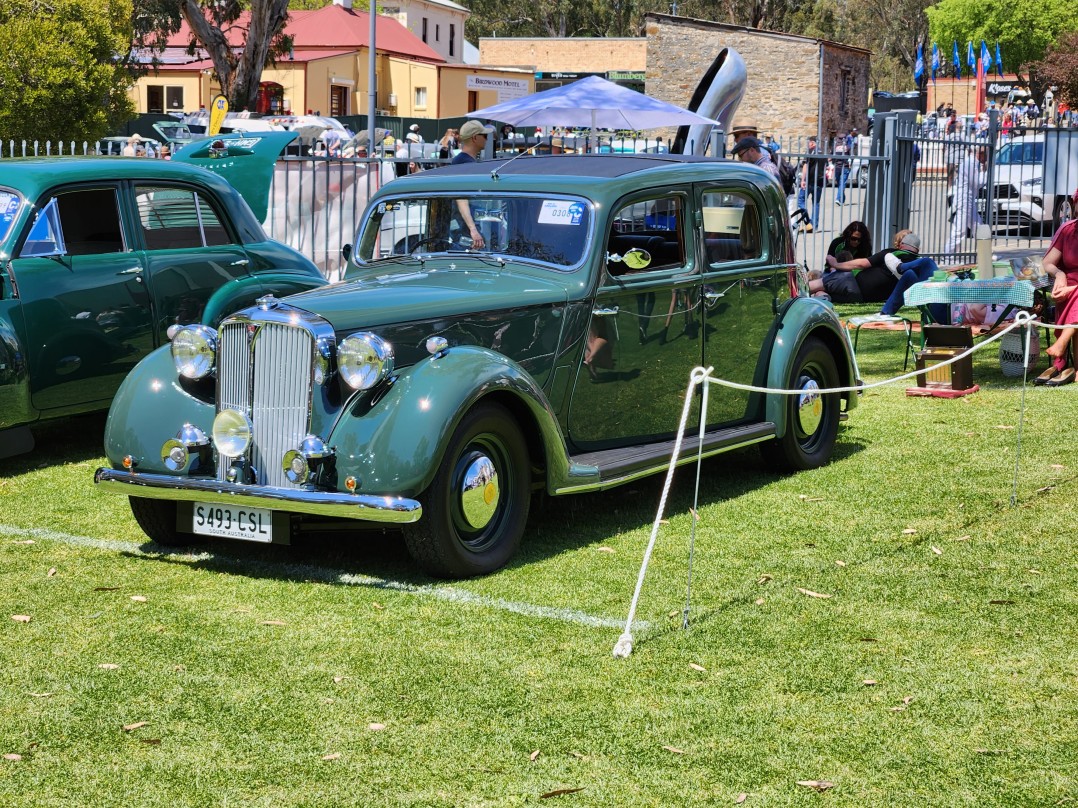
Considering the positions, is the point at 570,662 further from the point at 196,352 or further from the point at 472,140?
the point at 472,140

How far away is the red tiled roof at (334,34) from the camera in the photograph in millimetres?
63594

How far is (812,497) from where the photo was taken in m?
7.46

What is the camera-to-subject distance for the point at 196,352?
6.00 meters

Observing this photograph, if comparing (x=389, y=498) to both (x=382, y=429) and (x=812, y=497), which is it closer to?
(x=382, y=429)

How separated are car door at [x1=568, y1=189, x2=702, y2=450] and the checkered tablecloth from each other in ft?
14.7

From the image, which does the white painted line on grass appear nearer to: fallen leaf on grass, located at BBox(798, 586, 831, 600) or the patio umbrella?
fallen leaf on grass, located at BBox(798, 586, 831, 600)

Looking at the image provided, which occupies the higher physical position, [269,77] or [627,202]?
[269,77]

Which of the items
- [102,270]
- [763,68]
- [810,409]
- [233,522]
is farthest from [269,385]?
[763,68]

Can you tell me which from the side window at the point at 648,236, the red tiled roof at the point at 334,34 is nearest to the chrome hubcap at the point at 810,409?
the side window at the point at 648,236

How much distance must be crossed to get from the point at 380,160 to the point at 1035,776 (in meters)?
10.6

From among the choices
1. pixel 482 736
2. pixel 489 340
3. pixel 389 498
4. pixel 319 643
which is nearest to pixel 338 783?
pixel 482 736

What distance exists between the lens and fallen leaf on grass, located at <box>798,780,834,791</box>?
385 cm

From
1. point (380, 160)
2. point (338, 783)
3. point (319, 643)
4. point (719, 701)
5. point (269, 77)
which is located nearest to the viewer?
point (338, 783)

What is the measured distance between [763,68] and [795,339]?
4454 centimetres
